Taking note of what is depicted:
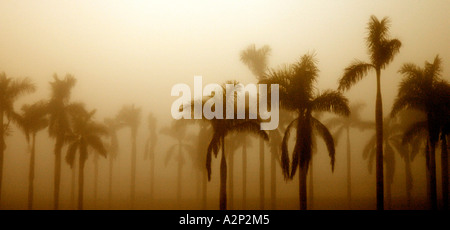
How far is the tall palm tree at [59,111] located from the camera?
25.5 meters

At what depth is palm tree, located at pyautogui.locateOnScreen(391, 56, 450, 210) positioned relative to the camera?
20.4 m

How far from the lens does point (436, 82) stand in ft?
68.8

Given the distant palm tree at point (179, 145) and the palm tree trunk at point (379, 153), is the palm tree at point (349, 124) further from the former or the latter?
the palm tree trunk at point (379, 153)

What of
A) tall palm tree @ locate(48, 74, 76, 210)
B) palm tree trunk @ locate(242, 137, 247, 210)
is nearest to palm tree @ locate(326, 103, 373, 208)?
palm tree trunk @ locate(242, 137, 247, 210)

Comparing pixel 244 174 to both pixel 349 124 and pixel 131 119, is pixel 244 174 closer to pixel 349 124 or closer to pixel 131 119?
pixel 349 124

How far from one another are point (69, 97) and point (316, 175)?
19050 mm

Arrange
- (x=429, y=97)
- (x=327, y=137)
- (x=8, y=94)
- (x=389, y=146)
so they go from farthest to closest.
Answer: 1. (x=389, y=146)
2. (x=8, y=94)
3. (x=429, y=97)
4. (x=327, y=137)

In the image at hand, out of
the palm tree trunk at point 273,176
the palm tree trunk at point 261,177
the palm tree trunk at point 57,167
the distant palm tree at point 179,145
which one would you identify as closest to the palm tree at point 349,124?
the palm tree trunk at point 273,176

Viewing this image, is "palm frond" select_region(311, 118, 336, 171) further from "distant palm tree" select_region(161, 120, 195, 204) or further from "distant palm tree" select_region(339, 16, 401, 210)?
"distant palm tree" select_region(161, 120, 195, 204)

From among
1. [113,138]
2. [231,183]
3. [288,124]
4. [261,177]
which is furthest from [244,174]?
[113,138]

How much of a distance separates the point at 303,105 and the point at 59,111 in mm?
16069

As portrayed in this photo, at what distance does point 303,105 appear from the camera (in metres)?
17.7

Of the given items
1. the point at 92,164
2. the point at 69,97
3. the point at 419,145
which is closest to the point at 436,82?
the point at 419,145
